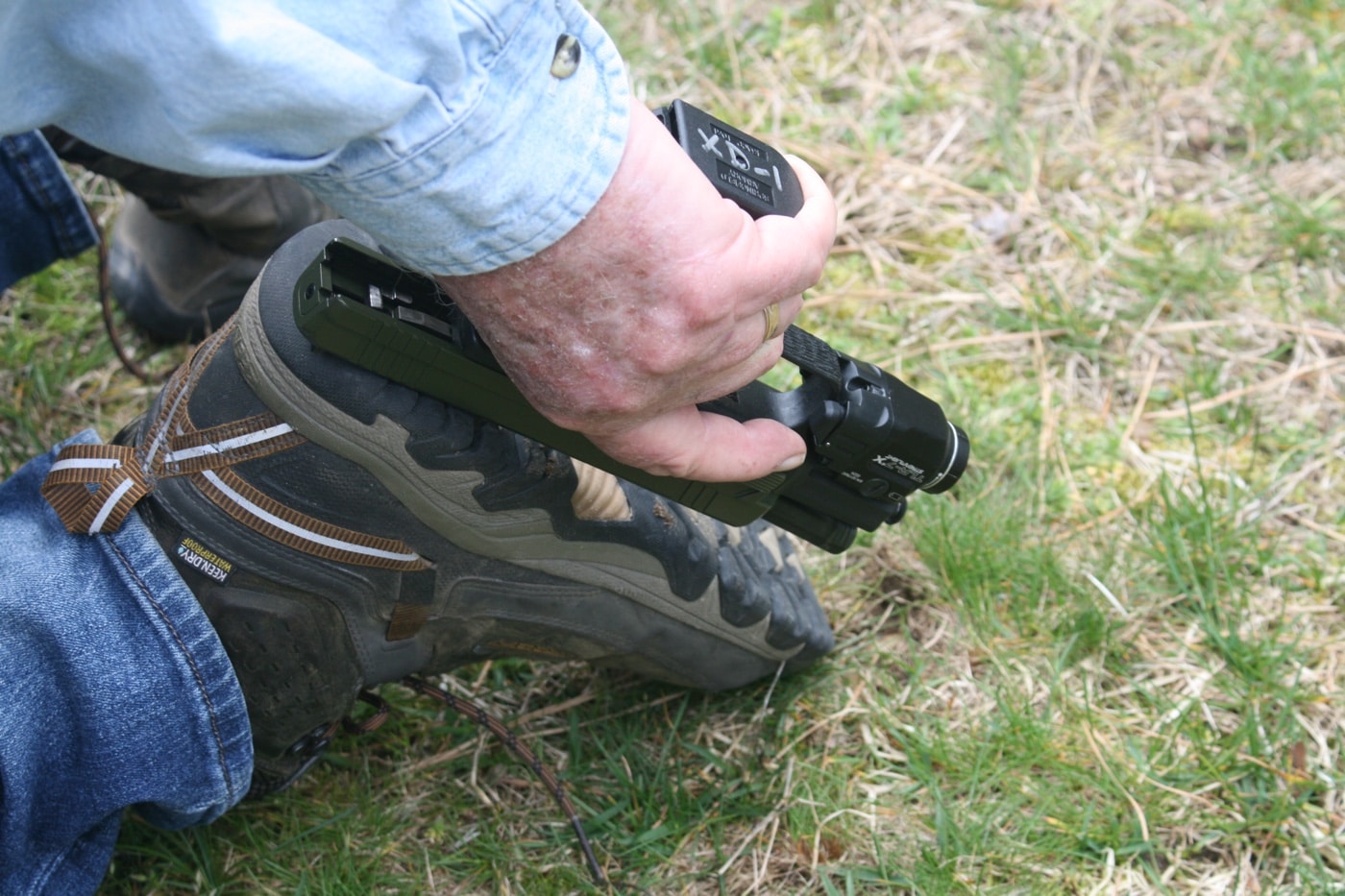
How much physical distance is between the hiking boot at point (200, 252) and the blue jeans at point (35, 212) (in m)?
0.18

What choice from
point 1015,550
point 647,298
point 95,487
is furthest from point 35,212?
point 1015,550

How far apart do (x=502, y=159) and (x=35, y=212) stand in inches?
52.5

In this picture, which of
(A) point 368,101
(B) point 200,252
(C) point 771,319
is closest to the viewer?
(A) point 368,101

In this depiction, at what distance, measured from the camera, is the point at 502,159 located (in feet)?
3.44

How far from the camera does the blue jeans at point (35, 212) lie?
1.97 m

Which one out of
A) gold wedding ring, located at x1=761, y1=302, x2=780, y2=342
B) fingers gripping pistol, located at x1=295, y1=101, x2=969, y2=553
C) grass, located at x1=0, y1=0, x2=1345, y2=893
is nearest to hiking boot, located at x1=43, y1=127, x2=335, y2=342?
grass, located at x1=0, y1=0, x2=1345, y2=893

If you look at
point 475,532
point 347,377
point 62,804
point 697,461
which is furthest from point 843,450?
point 62,804

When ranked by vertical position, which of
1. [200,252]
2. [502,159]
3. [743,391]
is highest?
[502,159]

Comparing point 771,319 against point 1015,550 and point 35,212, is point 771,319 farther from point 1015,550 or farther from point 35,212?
point 35,212

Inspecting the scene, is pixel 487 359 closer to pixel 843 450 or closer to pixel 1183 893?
pixel 843 450

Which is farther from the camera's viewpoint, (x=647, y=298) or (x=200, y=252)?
(x=200, y=252)

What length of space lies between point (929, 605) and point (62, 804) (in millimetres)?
1291

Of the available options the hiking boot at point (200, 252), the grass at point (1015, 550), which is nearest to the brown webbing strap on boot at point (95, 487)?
the grass at point (1015, 550)

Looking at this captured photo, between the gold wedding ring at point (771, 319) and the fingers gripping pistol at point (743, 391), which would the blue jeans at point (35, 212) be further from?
the gold wedding ring at point (771, 319)
